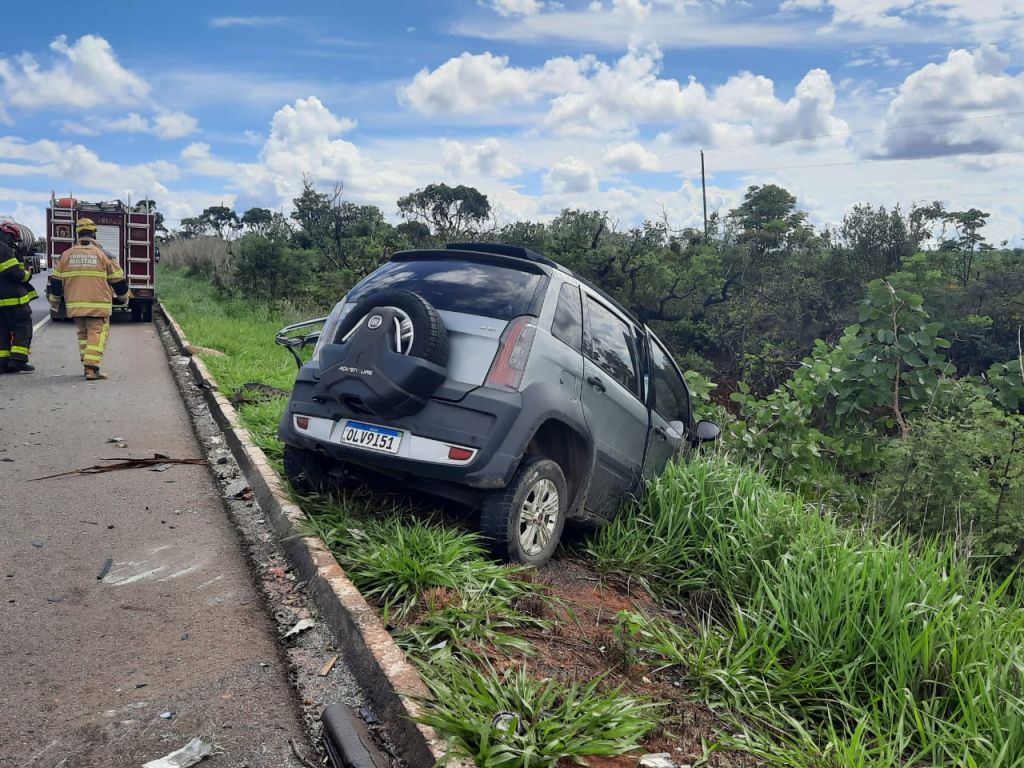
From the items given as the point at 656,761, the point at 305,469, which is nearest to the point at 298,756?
the point at 656,761

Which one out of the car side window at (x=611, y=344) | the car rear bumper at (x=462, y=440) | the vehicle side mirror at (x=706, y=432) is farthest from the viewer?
the vehicle side mirror at (x=706, y=432)

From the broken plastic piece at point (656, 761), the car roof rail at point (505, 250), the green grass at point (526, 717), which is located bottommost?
the broken plastic piece at point (656, 761)

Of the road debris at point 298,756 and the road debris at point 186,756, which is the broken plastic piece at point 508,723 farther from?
the road debris at point 186,756

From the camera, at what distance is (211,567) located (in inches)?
178

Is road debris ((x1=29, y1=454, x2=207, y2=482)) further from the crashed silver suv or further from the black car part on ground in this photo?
the black car part on ground

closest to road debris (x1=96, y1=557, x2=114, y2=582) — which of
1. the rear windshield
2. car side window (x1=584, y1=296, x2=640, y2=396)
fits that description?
the rear windshield

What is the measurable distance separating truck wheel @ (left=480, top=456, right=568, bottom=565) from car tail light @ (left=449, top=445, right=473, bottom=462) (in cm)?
27

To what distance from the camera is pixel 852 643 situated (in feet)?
11.8

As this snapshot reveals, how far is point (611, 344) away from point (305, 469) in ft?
6.72

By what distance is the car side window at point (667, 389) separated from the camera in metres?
5.82

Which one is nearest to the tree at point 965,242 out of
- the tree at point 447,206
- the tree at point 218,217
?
the tree at point 447,206

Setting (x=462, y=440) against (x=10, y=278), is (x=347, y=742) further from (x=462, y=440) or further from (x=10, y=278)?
(x=10, y=278)

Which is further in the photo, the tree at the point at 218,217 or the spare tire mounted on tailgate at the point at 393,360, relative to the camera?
the tree at the point at 218,217

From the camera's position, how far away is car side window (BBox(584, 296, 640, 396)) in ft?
16.4
